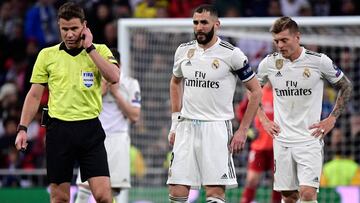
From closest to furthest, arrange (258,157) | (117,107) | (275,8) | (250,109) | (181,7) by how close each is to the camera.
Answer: (250,109) → (117,107) → (258,157) → (275,8) → (181,7)

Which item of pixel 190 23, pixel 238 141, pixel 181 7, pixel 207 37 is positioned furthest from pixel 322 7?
pixel 238 141

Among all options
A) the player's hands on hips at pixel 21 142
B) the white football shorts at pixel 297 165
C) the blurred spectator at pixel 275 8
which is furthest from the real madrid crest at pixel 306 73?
the blurred spectator at pixel 275 8

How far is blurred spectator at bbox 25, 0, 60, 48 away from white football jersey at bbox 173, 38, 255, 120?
9864mm

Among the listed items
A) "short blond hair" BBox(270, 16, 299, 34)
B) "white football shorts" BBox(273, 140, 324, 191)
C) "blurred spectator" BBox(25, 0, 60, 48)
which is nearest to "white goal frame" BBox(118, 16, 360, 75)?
"short blond hair" BBox(270, 16, 299, 34)

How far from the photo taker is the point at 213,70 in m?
10.7

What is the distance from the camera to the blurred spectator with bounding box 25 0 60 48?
66.8 ft

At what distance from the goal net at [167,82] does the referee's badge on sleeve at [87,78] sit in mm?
5546

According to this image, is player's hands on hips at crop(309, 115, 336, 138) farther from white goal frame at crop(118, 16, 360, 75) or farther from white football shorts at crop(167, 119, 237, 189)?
white goal frame at crop(118, 16, 360, 75)

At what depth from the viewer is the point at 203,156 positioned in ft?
35.0

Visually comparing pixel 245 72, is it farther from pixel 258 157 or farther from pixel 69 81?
pixel 258 157

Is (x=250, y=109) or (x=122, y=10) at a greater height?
(x=122, y=10)

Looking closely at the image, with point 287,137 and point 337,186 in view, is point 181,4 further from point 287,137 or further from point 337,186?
point 287,137

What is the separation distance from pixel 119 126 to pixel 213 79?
2756mm

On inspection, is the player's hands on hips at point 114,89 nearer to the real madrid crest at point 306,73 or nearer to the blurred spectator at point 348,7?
the real madrid crest at point 306,73
